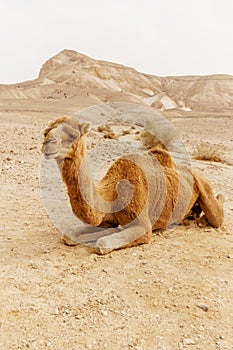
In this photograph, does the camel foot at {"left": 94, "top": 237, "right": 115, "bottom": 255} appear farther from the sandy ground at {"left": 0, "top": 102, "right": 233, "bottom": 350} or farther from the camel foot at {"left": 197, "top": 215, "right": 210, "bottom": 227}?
the camel foot at {"left": 197, "top": 215, "right": 210, "bottom": 227}

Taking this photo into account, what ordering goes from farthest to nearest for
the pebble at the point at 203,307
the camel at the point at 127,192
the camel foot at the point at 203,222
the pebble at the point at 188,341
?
the camel foot at the point at 203,222 → the camel at the point at 127,192 → the pebble at the point at 203,307 → the pebble at the point at 188,341

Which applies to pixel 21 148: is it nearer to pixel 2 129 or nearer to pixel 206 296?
pixel 2 129

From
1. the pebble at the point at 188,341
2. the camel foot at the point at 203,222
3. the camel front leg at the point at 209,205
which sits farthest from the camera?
the camel foot at the point at 203,222

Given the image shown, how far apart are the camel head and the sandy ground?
118 cm

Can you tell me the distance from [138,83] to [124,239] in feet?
296

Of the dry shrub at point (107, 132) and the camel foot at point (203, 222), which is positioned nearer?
the camel foot at point (203, 222)

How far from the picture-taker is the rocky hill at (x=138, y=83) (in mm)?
74312

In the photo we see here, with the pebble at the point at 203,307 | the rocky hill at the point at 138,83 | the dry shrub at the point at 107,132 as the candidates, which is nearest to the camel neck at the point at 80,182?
the pebble at the point at 203,307

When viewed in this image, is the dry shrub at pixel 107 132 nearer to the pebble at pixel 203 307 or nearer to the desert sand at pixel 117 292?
the desert sand at pixel 117 292

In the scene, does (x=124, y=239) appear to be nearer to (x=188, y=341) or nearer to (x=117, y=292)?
(x=117, y=292)

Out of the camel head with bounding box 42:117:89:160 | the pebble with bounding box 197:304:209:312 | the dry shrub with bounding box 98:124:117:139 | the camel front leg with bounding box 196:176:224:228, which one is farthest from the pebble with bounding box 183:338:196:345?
the dry shrub with bounding box 98:124:117:139

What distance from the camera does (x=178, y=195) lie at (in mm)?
5320

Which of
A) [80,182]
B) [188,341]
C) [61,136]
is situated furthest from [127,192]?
[188,341]

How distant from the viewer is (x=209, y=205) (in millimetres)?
5598
